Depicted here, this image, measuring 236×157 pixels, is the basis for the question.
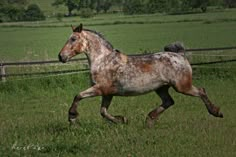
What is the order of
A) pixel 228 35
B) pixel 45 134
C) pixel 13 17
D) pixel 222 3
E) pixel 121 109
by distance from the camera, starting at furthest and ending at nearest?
1. pixel 222 3
2. pixel 13 17
3. pixel 228 35
4. pixel 121 109
5. pixel 45 134

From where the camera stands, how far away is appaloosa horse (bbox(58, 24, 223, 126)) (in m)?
10.5

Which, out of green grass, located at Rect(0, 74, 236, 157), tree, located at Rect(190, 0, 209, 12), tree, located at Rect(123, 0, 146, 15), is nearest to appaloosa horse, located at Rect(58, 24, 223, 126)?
green grass, located at Rect(0, 74, 236, 157)

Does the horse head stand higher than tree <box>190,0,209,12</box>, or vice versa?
the horse head

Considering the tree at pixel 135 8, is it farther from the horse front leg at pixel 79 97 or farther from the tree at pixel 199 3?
the horse front leg at pixel 79 97

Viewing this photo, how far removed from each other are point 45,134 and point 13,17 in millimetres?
99544

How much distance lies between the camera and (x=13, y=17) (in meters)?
107

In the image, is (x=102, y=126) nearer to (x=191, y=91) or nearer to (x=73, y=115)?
(x=73, y=115)

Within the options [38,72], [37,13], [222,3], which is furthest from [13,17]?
[38,72]

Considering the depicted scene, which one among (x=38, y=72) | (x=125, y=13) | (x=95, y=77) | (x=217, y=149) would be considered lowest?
(x=125, y=13)

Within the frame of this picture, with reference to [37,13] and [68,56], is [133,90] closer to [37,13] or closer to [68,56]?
[68,56]

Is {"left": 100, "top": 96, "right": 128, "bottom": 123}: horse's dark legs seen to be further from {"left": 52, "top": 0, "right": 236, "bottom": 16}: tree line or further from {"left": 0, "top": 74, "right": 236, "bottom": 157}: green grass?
{"left": 52, "top": 0, "right": 236, "bottom": 16}: tree line

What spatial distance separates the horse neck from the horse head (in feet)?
0.39

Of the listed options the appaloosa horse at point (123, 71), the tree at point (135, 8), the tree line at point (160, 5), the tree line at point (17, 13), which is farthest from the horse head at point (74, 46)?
the tree at point (135, 8)

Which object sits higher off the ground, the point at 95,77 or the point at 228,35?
the point at 95,77
